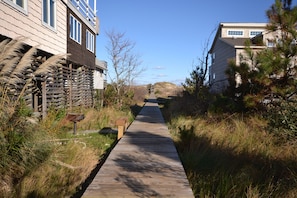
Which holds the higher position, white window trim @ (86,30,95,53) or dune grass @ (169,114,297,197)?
white window trim @ (86,30,95,53)

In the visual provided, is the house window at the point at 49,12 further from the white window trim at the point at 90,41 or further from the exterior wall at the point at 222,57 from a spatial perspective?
the exterior wall at the point at 222,57

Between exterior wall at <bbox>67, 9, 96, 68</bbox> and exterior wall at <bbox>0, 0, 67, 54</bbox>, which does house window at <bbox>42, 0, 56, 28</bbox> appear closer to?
exterior wall at <bbox>0, 0, 67, 54</bbox>

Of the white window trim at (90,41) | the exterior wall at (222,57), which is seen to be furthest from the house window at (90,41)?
the exterior wall at (222,57)

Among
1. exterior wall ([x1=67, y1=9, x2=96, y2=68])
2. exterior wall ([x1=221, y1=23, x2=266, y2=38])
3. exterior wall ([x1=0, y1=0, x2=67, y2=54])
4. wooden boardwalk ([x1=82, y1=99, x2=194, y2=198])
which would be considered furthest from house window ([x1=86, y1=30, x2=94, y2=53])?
exterior wall ([x1=221, y1=23, x2=266, y2=38])

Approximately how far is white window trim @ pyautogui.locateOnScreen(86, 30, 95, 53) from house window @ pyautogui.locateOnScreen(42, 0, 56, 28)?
618 cm

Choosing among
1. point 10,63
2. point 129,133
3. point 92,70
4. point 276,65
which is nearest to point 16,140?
point 10,63

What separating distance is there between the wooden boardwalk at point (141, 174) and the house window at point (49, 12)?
6121 millimetres

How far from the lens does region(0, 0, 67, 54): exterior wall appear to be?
7.09 m

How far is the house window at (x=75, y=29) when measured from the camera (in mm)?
13489

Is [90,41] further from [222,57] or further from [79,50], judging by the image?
[222,57]

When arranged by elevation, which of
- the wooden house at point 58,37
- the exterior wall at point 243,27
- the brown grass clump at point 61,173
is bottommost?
the brown grass clump at point 61,173

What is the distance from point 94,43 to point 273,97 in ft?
45.7

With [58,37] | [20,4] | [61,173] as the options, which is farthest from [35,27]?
[61,173]

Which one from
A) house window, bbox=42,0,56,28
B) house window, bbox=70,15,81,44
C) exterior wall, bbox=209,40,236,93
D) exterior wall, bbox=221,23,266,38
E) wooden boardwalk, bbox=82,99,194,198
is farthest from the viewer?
exterior wall, bbox=221,23,266,38
